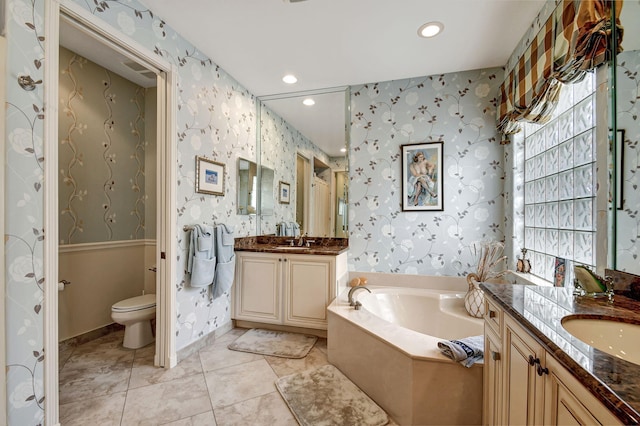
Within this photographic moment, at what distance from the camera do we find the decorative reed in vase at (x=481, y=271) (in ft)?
7.07

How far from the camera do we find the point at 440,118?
264cm

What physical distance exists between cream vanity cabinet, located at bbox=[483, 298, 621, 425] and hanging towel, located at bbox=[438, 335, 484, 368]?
7 centimetres

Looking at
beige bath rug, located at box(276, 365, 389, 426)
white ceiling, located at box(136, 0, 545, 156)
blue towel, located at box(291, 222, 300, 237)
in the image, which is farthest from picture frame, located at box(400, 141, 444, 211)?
beige bath rug, located at box(276, 365, 389, 426)

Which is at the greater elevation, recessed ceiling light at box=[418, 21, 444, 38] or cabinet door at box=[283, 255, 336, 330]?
recessed ceiling light at box=[418, 21, 444, 38]

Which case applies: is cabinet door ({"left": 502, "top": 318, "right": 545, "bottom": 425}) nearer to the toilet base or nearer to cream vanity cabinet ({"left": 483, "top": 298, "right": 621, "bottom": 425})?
cream vanity cabinet ({"left": 483, "top": 298, "right": 621, "bottom": 425})

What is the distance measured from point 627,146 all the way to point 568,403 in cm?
113

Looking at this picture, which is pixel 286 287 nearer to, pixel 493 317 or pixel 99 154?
pixel 493 317

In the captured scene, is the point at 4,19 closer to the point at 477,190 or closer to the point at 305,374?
the point at 305,374

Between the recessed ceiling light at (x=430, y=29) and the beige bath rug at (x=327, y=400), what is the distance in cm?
253

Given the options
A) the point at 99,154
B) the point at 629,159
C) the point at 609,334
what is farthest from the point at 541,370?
the point at 99,154

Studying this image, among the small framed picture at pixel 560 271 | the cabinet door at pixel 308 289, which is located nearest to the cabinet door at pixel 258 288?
the cabinet door at pixel 308 289

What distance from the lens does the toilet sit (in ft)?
7.45

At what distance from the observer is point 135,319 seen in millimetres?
2305

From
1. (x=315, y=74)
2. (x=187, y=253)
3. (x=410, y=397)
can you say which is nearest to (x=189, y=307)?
(x=187, y=253)
